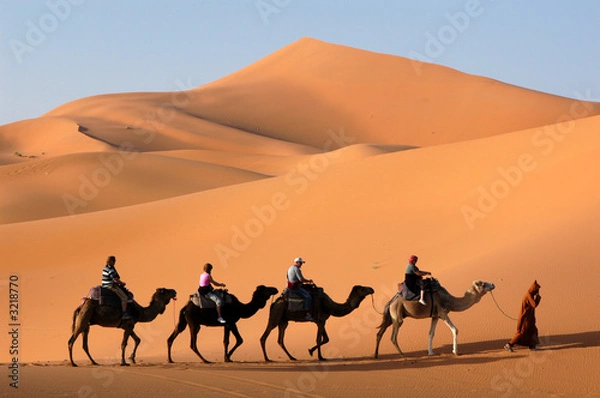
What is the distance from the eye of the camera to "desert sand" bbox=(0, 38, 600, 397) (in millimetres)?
15070

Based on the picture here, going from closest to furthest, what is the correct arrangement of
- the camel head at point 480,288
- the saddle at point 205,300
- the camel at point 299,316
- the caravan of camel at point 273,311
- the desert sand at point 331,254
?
the desert sand at point 331,254 < the caravan of camel at point 273,311 < the camel head at point 480,288 < the saddle at point 205,300 < the camel at point 299,316

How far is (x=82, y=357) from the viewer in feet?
74.1

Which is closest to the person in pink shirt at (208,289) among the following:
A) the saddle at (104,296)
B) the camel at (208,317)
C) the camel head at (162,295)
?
the camel at (208,317)

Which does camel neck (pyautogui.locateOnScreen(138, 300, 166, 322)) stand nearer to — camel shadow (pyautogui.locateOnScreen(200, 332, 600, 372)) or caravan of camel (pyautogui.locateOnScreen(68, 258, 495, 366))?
caravan of camel (pyautogui.locateOnScreen(68, 258, 495, 366))

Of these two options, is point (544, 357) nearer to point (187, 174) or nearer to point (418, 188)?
point (418, 188)

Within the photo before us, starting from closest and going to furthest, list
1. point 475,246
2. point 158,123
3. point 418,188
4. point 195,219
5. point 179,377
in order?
1. point 179,377
2. point 475,246
3. point 418,188
4. point 195,219
5. point 158,123

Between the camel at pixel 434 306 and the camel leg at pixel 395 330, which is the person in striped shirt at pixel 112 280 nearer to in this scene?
the camel at pixel 434 306

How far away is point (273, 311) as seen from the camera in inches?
696

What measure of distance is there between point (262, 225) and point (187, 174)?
1049 inches

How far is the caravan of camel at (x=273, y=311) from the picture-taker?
17094mm

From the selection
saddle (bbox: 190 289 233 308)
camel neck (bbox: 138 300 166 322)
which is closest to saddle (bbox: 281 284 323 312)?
saddle (bbox: 190 289 233 308)

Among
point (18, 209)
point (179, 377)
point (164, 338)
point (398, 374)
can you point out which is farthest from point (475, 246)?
point (18, 209)

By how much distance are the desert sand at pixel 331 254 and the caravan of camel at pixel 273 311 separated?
24.9 inches

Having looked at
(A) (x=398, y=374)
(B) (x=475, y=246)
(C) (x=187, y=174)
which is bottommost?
(A) (x=398, y=374)
